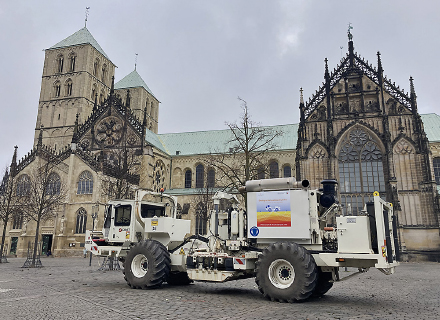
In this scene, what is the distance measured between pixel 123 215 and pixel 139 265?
2.14 meters

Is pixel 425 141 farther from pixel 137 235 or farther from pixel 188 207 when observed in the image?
pixel 137 235

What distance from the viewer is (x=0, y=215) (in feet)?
111

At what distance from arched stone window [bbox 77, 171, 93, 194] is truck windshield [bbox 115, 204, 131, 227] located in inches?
1136

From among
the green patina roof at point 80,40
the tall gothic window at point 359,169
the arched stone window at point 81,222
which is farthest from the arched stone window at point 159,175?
the green patina roof at point 80,40

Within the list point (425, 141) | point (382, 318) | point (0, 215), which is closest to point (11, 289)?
point (382, 318)

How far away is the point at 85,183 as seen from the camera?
135ft

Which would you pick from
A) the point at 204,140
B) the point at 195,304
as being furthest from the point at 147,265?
the point at 204,140

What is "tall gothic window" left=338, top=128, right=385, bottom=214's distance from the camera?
38062 millimetres

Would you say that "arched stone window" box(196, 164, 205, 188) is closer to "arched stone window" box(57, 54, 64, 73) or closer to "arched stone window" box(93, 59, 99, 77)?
"arched stone window" box(93, 59, 99, 77)

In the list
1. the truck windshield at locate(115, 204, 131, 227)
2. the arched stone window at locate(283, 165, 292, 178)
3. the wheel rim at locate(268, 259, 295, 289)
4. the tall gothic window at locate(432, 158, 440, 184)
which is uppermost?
the arched stone window at locate(283, 165, 292, 178)

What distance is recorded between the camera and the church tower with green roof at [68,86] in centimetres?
6194

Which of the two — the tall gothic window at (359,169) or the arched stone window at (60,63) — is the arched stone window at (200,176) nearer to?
the tall gothic window at (359,169)

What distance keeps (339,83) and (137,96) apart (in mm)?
43103

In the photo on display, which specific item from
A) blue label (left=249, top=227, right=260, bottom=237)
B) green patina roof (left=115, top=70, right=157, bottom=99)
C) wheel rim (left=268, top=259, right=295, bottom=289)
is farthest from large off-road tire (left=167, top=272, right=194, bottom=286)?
green patina roof (left=115, top=70, right=157, bottom=99)
